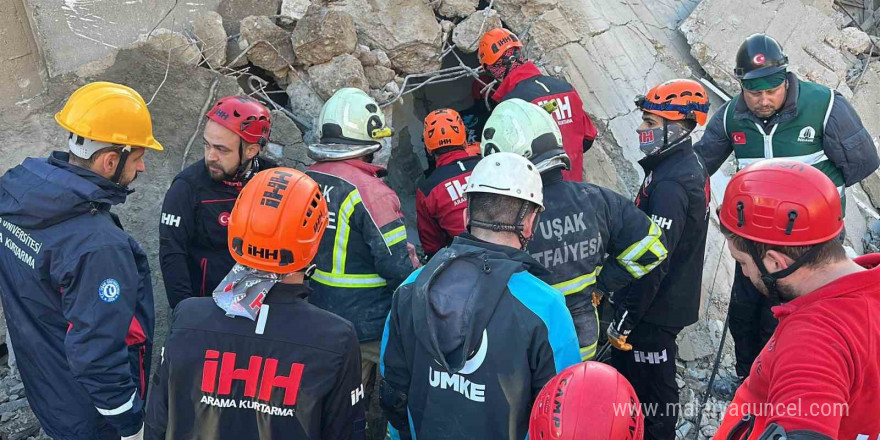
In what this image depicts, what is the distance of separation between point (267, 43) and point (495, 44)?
1.74m

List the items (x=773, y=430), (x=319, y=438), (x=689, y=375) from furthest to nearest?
(x=689, y=375)
(x=319, y=438)
(x=773, y=430)

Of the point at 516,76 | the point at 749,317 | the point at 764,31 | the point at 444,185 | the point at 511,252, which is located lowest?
the point at 749,317

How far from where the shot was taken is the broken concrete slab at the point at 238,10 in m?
5.32

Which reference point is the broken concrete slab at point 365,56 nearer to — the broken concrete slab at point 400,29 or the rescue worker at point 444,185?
the broken concrete slab at point 400,29

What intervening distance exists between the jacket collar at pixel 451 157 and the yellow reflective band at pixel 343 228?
126cm

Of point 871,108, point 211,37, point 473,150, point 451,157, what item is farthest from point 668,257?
point 871,108

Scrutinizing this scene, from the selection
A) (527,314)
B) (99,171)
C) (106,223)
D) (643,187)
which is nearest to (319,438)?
(527,314)

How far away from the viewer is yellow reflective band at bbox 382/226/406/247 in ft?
12.1

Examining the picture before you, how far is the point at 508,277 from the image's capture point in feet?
8.43

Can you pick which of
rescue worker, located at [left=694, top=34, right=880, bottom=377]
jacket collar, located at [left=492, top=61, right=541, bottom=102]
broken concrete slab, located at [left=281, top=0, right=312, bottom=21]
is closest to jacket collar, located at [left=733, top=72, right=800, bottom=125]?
rescue worker, located at [left=694, top=34, right=880, bottom=377]

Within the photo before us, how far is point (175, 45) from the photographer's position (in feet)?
16.4

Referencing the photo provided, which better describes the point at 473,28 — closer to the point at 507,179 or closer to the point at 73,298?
the point at 507,179

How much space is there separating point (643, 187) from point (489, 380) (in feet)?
7.42

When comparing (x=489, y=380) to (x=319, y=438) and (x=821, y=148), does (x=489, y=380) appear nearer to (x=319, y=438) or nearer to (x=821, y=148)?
(x=319, y=438)
